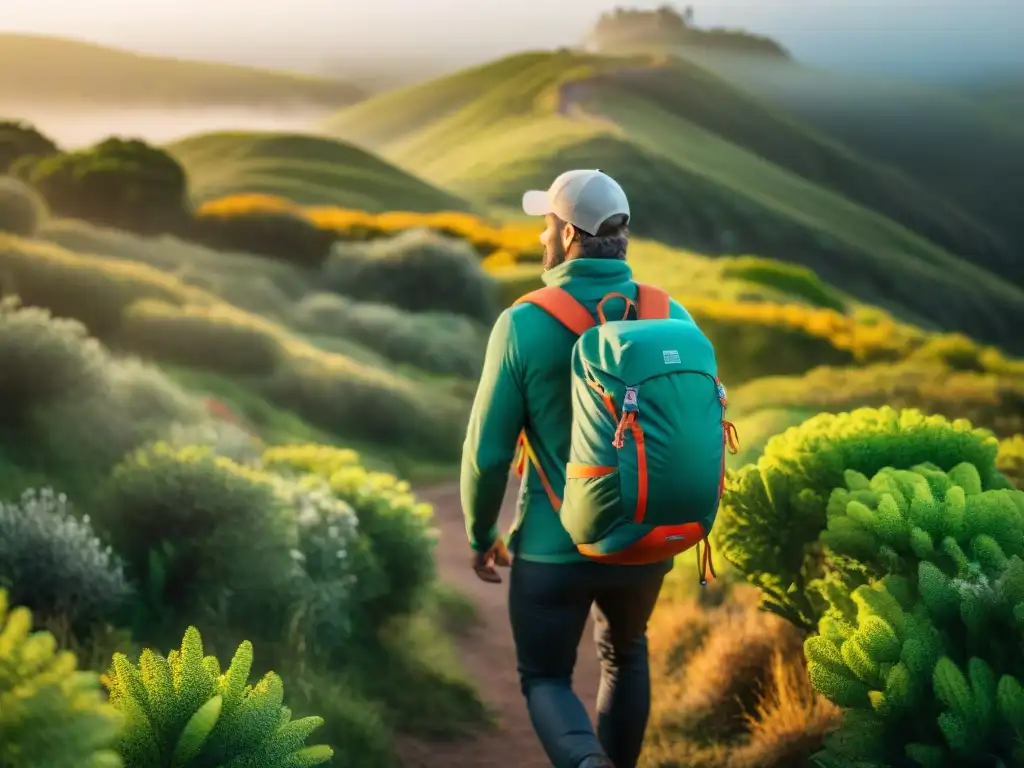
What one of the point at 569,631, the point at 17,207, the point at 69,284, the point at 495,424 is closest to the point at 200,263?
the point at 17,207

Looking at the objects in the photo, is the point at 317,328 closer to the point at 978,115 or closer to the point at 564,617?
the point at 564,617

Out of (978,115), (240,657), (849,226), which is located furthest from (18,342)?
(978,115)

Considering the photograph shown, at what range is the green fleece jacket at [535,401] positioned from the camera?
3.27 metres

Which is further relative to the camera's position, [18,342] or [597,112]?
[597,112]

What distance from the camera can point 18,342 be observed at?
21.7 feet

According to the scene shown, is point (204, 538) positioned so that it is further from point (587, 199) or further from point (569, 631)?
point (587, 199)

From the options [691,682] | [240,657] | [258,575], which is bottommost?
[691,682]

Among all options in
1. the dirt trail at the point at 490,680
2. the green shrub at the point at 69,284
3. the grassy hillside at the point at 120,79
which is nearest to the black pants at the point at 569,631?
the dirt trail at the point at 490,680

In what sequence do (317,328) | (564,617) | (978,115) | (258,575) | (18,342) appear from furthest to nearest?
(978,115), (317,328), (18,342), (258,575), (564,617)

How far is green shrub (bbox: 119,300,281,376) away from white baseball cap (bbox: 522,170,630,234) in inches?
370

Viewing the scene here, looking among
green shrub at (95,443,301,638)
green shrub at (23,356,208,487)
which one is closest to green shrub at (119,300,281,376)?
green shrub at (23,356,208,487)

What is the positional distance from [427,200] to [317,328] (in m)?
23.8

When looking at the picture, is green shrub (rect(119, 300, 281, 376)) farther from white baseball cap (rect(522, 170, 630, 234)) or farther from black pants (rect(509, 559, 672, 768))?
white baseball cap (rect(522, 170, 630, 234))

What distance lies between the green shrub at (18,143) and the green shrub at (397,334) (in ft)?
16.3
